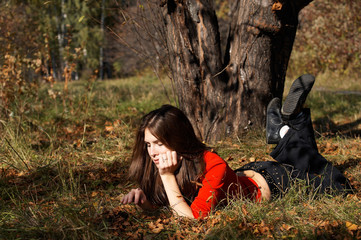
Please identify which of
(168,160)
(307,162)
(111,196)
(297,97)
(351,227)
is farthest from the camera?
(111,196)

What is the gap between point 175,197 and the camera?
2.27 metres

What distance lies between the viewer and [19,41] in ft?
22.5

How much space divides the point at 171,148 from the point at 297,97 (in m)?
1.30

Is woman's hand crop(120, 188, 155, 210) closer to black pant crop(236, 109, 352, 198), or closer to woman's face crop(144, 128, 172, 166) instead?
woman's face crop(144, 128, 172, 166)

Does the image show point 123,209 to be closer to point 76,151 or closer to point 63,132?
point 76,151

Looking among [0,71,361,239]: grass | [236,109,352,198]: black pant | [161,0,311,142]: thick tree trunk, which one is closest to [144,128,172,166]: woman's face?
[0,71,361,239]: grass

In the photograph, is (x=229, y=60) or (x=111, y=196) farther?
(x=229, y=60)

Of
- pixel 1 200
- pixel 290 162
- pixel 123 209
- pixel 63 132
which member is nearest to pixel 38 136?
pixel 63 132

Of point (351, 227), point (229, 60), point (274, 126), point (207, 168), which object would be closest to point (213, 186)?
point (207, 168)

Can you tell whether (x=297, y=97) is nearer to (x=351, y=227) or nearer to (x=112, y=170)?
(x=351, y=227)

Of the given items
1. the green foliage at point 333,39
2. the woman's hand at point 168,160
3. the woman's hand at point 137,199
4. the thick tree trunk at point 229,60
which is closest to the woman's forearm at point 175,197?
the woman's hand at point 168,160

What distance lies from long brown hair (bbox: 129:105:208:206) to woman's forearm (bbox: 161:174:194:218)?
0.22ft

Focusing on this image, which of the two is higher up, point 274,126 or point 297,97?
point 297,97

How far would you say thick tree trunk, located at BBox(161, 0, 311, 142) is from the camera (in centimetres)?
336
